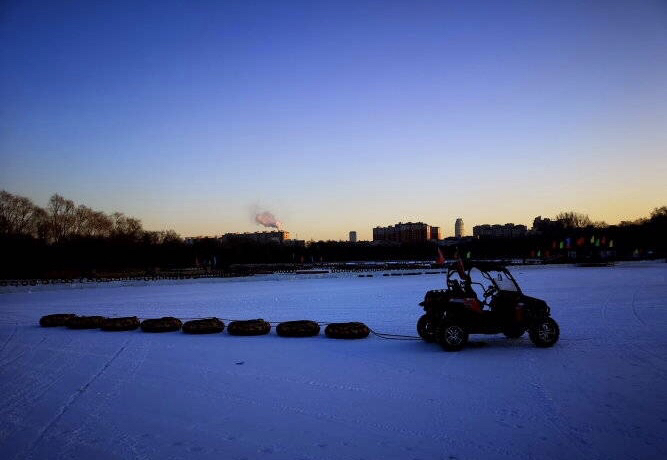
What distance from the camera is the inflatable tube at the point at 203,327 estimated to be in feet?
46.9

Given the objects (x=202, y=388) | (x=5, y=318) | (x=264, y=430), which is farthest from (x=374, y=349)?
(x=5, y=318)

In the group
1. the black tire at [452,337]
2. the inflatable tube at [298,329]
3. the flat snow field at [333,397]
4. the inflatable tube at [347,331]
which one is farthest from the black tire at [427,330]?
the inflatable tube at [298,329]

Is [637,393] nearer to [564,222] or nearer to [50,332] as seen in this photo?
[50,332]

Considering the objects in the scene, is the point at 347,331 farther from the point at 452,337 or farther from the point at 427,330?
the point at 452,337

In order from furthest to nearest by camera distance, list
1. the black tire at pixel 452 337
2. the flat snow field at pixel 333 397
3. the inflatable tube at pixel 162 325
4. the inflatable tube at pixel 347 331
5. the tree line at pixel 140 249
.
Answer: the tree line at pixel 140 249 → the inflatable tube at pixel 162 325 → the inflatable tube at pixel 347 331 → the black tire at pixel 452 337 → the flat snow field at pixel 333 397

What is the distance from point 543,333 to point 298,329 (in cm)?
642

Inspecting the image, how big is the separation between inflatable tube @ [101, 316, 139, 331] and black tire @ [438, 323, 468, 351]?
999 cm

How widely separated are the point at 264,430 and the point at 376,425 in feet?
4.89

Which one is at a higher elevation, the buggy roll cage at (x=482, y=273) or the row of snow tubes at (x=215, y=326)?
the buggy roll cage at (x=482, y=273)

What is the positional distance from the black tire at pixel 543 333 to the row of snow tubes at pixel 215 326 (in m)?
4.31

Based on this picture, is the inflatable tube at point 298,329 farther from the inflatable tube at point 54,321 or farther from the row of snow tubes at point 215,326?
the inflatable tube at point 54,321

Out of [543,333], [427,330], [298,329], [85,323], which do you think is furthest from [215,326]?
[543,333]

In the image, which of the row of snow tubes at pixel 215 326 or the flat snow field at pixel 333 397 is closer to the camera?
the flat snow field at pixel 333 397

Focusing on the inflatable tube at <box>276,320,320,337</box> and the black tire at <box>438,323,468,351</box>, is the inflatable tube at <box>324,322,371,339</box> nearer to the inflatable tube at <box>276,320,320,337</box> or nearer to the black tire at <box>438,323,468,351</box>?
the inflatable tube at <box>276,320,320,337</box>
